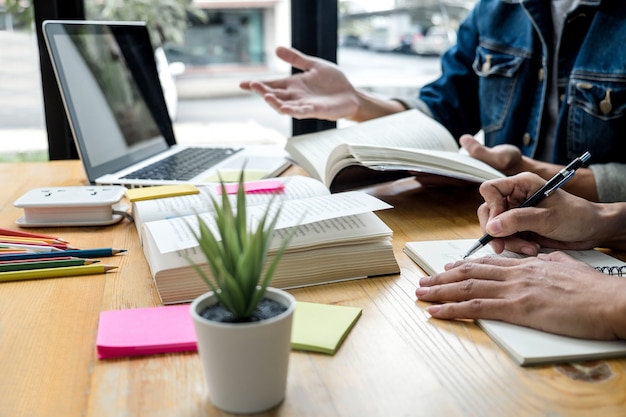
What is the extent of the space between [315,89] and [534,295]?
919 millimetres

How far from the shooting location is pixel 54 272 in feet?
2.70

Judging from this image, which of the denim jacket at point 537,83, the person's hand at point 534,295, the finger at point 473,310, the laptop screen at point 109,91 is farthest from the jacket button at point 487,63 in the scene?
the finger at point 473,310

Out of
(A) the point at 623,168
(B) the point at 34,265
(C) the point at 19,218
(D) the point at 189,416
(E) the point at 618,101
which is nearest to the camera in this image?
(D) the point at 189,416

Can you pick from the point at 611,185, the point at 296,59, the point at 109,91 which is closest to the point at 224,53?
the point at 296,59

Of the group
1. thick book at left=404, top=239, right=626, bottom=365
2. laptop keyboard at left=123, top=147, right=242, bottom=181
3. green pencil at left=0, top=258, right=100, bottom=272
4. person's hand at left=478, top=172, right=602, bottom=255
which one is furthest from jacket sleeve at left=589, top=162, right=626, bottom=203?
green pencil at left=0, top=258, right=100, bottom=272

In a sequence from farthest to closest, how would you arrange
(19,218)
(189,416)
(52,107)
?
1. (52,107)
2. (19,218)
3. (189,416)

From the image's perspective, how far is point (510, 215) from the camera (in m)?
0.84

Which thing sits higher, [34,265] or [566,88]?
[566,88]

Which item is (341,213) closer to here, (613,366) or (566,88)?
(613,366)

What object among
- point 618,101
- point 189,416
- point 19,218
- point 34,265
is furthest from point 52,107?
point 189,416

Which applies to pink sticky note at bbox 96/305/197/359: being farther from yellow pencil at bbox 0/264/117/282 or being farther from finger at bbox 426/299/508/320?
finger at bbox 426/299/508/320

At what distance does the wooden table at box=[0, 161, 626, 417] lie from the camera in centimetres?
54

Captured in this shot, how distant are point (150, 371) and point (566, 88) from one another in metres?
1.12

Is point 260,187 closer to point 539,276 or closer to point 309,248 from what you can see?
point 309,248
